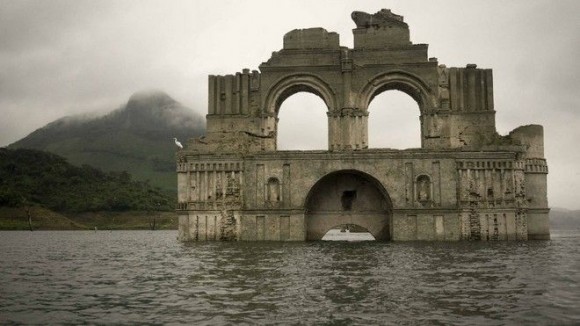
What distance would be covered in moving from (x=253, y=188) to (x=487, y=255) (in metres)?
16.0

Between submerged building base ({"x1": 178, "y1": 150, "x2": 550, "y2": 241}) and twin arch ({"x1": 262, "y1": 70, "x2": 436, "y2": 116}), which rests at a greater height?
twin arch ({"x1": 262, "y1": 70, "x2": 436, "y2": 116})

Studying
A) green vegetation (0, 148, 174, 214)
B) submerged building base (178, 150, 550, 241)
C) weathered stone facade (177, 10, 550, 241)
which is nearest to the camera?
submerged building base (178, 150, 550, 241)

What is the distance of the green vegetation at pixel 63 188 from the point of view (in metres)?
99.8

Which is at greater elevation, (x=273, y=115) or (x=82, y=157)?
(x=82, y=157)

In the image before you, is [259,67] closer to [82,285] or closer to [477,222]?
[477,222]

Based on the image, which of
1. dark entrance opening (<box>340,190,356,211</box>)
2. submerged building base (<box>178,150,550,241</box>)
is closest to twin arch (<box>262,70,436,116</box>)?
submerged building base (<box>178,150,550,241</box>)

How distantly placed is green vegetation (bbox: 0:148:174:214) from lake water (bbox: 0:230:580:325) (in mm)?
82255

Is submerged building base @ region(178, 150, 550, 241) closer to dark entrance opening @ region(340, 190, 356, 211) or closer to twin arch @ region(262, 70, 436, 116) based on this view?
dark entrance opening @ region(340, 190, 356, 211)

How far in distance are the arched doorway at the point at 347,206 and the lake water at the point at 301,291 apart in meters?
14.4

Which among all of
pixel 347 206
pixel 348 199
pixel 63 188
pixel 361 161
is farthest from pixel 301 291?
pixel 63 188

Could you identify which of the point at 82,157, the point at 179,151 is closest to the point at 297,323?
the point at 179,151

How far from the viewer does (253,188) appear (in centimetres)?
3622

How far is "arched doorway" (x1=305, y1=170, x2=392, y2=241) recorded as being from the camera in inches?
1469

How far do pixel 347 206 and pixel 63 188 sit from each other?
80.5 m
